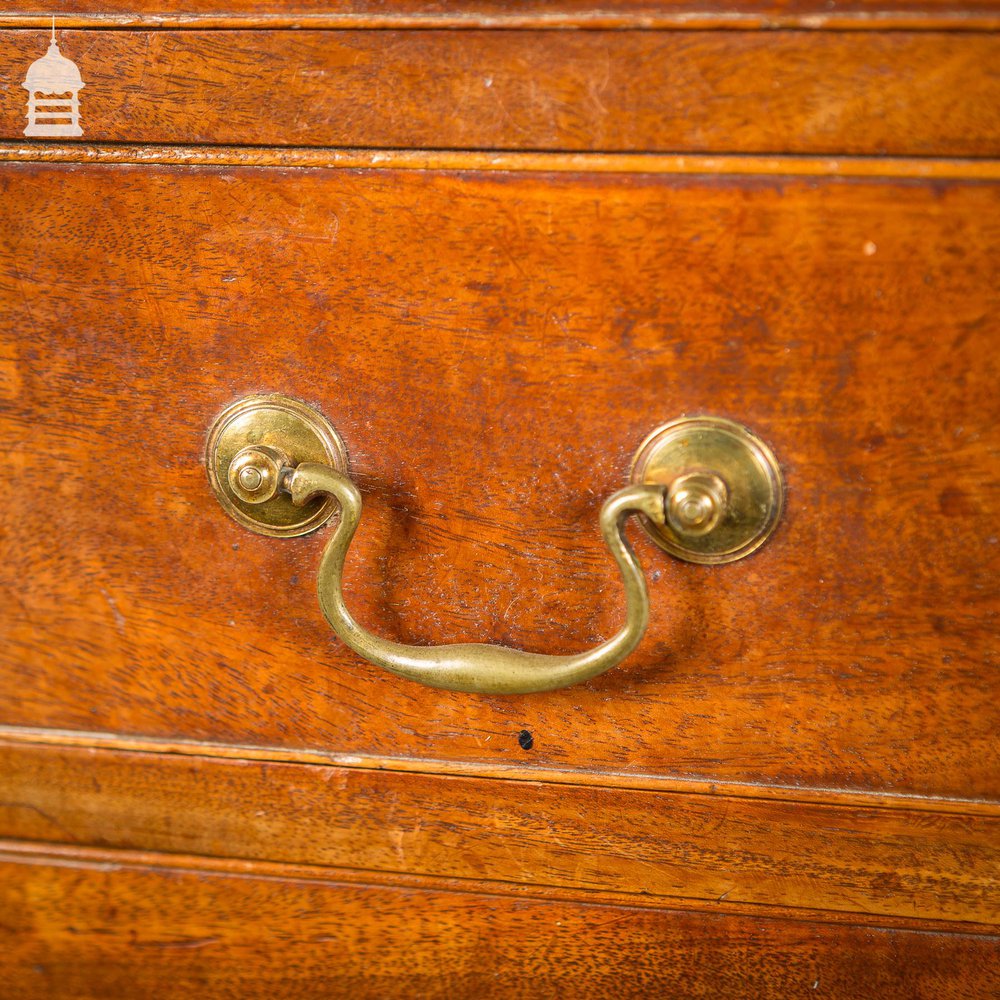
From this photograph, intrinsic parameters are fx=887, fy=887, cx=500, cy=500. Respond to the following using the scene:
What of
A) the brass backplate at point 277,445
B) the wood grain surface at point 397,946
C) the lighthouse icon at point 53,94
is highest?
the lighthouse icon at point 53,94

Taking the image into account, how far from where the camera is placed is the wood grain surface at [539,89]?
33 cm

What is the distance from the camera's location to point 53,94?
0.38 m

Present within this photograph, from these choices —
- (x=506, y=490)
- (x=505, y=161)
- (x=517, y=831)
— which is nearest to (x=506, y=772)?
(x=517, y=831)

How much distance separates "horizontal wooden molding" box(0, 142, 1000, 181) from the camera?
0.33 meters

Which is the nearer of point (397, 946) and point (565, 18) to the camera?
point (565, 18)

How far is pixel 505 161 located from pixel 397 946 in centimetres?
37

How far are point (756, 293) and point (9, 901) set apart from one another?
48cm

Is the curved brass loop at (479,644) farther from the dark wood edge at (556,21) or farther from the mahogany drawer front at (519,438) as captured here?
the dark wood edge at (556,21)

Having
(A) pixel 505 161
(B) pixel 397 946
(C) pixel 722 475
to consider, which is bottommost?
(B) pixel 397 946

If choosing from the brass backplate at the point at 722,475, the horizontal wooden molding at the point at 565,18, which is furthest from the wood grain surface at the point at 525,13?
the brass backplate at the point at 722,475

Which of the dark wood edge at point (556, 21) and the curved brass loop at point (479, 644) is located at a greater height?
the dark wood edge at point (556, 21)

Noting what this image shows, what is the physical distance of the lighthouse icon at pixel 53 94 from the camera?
1.24 feet

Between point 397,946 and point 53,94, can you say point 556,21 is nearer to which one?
point 53,94

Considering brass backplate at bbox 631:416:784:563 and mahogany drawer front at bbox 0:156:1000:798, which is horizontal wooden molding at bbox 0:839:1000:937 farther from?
brass backplate at bbox 631:416:784:563
